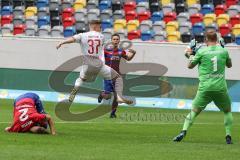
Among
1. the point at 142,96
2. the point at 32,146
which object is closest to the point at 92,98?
the point at 142,96

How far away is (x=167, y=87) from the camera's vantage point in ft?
96.7

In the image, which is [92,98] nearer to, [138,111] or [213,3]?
[138,111]

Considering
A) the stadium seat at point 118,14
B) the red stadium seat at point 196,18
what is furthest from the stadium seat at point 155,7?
the red stadium seat at point 196,18

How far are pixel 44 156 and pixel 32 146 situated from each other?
1.48 m

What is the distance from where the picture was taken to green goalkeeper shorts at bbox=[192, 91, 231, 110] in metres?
15.0

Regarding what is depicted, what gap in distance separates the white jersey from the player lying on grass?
202 inches

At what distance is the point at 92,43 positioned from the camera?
69.6 ft

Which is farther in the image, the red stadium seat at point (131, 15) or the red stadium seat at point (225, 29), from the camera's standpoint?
the red stadium seat at point (131, 15)

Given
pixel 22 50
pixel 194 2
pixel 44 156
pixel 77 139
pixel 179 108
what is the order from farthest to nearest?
pixel 194 2, pixel 22 50, pixel 179 108, pixel 77 139, pixel 44 156

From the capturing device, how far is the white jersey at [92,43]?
21.0 m

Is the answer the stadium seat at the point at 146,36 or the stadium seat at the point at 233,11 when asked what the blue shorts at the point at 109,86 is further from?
the stadium seat at the point at 233,11

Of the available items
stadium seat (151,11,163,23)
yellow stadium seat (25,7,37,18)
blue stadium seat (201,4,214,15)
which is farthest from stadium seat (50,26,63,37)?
blue stadium seat (201,4,214,15)

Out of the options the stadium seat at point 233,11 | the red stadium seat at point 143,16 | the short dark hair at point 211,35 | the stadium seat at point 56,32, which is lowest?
the stadium seat at point 56,32

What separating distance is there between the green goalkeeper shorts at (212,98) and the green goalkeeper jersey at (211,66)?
0.27ft
